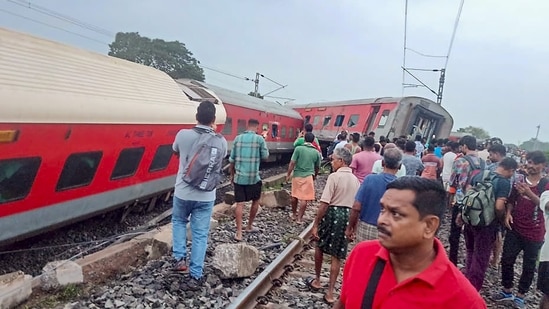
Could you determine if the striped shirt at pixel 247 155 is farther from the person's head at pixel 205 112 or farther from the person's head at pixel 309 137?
the person's head at pixel 205 112

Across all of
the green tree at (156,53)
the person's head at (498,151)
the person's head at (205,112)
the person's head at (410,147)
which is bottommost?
the person's head at (205,112)

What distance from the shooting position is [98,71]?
6.14 meters

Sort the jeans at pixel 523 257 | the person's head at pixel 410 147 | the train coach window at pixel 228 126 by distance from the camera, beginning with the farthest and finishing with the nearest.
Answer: the train coach window at pixel 228 126, the person's head at pixel 410 147, the jeans at pixel 523 257

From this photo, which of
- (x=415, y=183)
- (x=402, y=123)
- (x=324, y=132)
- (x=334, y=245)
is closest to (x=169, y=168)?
(x=334, y=245)

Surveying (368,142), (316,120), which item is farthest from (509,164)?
(316,120)

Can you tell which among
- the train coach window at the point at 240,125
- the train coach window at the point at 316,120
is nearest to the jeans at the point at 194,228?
the train coach window at the point at 240,125

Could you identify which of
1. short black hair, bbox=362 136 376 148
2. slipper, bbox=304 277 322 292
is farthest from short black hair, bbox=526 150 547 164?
slipper, bbox=304 277 322 292

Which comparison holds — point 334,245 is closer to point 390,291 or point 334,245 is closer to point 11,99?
point 390,291

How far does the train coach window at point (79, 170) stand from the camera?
5199mm

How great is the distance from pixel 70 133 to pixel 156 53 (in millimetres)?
45279

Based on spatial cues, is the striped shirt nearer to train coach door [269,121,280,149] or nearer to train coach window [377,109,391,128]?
train coach door [269,121,280,149]

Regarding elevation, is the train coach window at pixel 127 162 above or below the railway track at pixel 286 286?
above

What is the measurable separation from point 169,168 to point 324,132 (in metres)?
13.4

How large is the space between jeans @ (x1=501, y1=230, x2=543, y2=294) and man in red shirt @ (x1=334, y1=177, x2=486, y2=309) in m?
3.79
